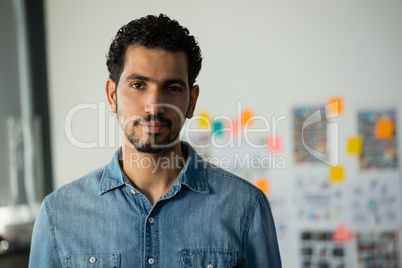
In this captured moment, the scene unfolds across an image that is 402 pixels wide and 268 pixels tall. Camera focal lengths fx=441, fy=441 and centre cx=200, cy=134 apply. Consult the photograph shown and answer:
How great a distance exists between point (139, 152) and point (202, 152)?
1.36 metres

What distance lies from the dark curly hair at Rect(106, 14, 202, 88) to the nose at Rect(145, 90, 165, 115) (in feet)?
0.41

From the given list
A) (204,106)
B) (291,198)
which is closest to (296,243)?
(291,198)

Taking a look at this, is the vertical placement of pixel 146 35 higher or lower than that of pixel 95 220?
higher

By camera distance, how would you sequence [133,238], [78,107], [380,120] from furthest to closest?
[78,107] → [380,120] → [133,238]

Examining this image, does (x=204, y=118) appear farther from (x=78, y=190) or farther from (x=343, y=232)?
(x=78, y=190)

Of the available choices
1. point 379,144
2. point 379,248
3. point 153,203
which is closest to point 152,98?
point 153,203

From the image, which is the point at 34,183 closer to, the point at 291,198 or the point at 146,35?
the point at 291,198

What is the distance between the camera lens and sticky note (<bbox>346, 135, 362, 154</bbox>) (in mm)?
2381

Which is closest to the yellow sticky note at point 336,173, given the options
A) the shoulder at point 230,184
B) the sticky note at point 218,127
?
the sticky note at point 218,127

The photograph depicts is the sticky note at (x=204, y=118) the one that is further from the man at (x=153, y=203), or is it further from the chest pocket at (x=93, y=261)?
the chest pocket at (x=93, y=261)

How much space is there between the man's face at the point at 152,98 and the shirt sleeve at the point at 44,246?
0.31 m

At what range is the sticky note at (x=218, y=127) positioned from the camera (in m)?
2.47

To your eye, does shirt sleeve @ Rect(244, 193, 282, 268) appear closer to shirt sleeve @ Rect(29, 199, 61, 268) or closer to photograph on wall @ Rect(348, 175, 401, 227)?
shirt sleeve @ Rect(29, 199, 61, 268)

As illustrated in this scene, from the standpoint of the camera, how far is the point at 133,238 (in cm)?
113
